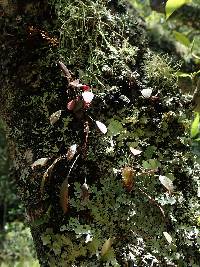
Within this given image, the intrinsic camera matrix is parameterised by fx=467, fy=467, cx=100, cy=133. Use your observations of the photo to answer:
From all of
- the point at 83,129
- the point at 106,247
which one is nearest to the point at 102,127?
the point at 83,129

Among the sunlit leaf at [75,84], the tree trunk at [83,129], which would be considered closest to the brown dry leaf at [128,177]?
the tree trunk at [83,129]

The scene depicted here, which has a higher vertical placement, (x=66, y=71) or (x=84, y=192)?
(x=66, y=71)

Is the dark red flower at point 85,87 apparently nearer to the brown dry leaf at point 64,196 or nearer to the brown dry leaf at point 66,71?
the brown dry leaf at point 66,71

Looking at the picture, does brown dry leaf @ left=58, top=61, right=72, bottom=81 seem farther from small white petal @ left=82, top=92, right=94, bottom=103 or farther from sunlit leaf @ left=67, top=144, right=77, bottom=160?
sunlit leaf @ left=67, top=144, right=77, bottom=160

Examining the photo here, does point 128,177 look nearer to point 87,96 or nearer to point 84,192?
point 84,192

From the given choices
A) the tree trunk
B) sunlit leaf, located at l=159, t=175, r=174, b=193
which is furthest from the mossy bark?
sunlit leaf, located at l=159, t=175, r=174, b=193

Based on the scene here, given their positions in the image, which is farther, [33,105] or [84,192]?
[33,105]

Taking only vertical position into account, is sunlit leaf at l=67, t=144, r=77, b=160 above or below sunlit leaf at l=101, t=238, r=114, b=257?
above
